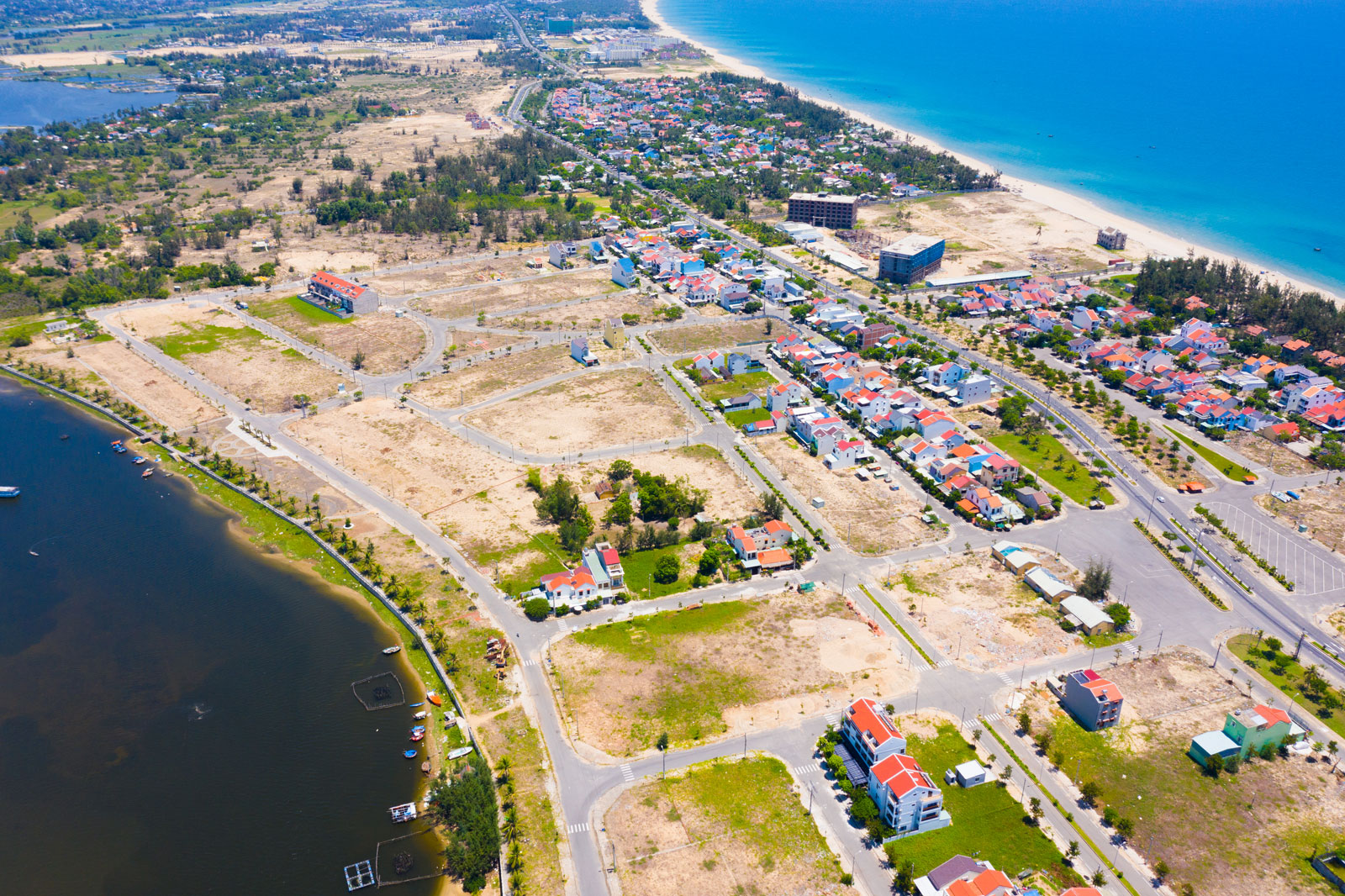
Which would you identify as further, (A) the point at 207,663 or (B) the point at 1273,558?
(B) the point at 1273,558

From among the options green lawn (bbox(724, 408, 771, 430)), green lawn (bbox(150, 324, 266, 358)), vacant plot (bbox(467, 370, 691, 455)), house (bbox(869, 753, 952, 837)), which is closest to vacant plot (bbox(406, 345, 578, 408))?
vacant plot (bbox(467, 370, 691, 455))

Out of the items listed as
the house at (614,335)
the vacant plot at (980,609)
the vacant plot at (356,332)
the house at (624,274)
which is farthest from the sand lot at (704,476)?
the house at (624,274)

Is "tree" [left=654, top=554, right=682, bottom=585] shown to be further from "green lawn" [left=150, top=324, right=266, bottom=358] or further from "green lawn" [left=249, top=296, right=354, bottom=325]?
"green lawn" [left=249, top=296, right=354, bottom=325]

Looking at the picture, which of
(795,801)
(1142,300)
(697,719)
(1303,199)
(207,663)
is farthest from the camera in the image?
(1303,199)

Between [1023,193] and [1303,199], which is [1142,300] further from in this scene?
[1303,199]

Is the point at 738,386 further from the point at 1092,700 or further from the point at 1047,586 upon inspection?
the point at 1092,700

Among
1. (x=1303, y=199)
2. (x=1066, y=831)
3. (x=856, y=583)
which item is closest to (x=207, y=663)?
(x=856, y=583)
